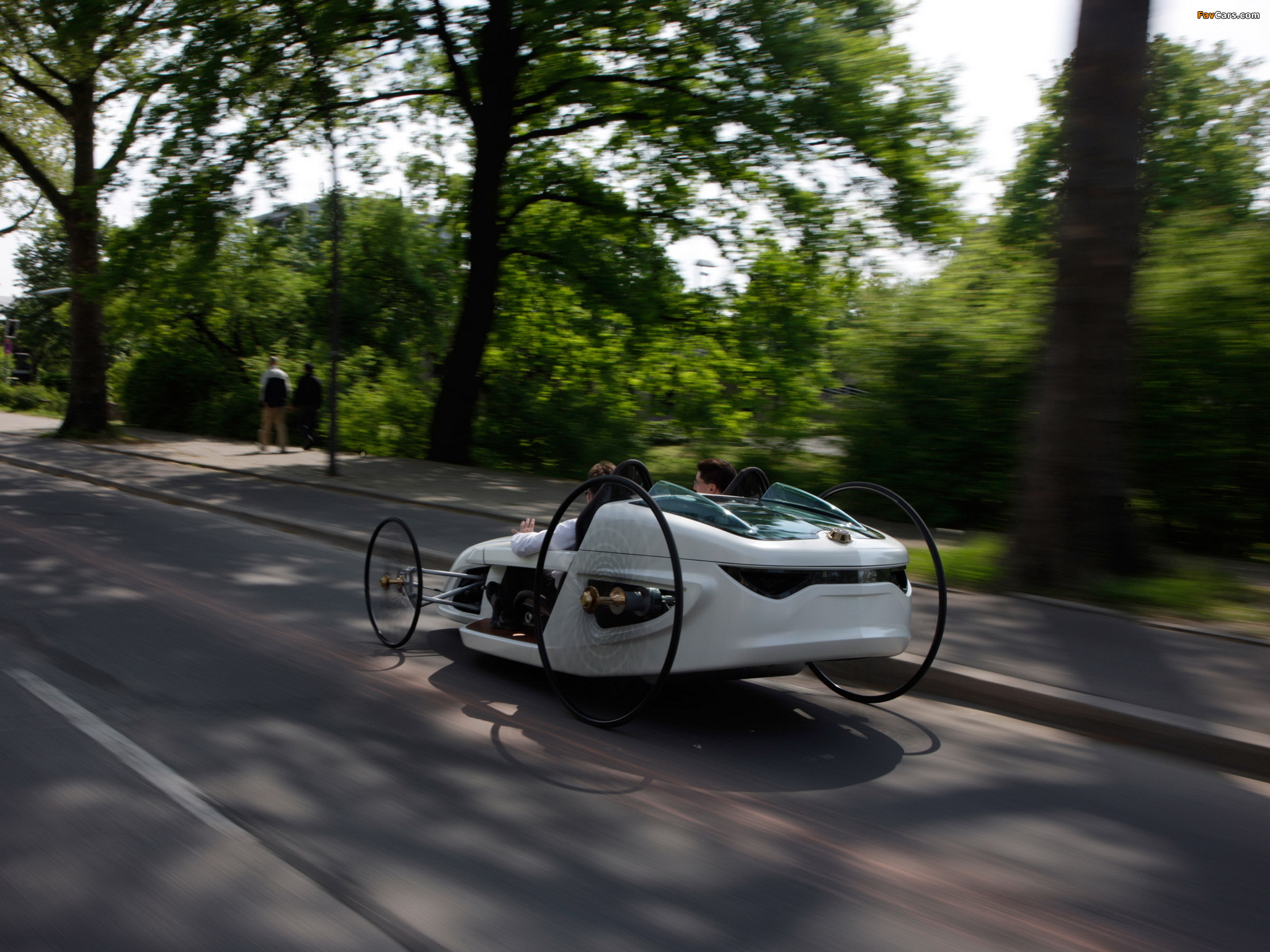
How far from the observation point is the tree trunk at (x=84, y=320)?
23.8 m

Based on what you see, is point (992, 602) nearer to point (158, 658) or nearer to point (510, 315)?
point (158, 658)

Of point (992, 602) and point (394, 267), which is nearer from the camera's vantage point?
point (992, 602)

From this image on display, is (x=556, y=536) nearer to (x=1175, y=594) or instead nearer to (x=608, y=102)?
(x=1175, y=594)

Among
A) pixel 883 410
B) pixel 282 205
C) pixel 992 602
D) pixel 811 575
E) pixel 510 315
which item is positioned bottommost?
pixel 992 602

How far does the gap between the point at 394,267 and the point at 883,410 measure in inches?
611

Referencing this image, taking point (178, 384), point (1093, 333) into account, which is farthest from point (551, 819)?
point (178, 384)

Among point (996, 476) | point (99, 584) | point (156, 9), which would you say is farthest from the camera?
point (156, 9)

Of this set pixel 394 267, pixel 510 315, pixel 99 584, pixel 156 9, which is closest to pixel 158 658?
pixel 99 584

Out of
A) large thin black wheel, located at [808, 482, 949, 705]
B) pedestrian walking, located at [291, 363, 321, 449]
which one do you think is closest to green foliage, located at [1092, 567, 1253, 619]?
large thin black wheel, located at [808, 482, 949, 705]

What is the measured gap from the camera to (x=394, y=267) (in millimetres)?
24672

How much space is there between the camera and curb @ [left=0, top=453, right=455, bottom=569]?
9969 mm

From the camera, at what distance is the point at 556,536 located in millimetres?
5473

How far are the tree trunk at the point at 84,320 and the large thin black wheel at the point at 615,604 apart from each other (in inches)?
879

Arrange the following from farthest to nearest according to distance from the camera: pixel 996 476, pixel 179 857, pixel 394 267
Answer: pixel 394 267, pixel 996 476, pixel 179 857
